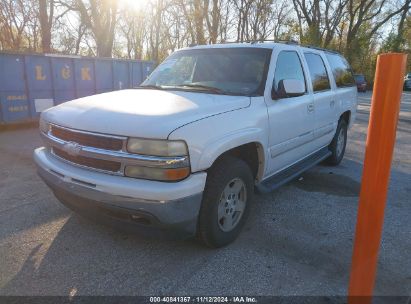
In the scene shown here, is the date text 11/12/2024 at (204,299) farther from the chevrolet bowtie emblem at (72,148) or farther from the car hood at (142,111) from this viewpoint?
the chevrolet bowtie emblem at (72,148)

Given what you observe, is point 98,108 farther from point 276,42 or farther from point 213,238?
point 276,42

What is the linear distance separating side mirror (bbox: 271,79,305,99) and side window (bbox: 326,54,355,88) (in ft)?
7.04

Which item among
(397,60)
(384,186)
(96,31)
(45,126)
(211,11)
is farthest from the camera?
(211,11)

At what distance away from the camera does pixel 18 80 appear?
9.07 metres

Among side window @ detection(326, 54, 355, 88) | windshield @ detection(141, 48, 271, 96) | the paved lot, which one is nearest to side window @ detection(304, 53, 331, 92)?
side window @ detection(326, 54, 355, 88)

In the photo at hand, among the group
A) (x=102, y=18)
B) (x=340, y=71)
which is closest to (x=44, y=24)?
(x=102, y=18)

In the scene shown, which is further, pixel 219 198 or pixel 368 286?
pixel 219 198

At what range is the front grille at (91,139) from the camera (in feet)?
9.09

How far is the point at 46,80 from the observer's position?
31.6 ft

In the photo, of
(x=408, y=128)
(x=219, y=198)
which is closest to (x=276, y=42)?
(x=219, y=198)

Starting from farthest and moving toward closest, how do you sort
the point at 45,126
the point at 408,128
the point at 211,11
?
the point at 211,11 < the point at 408,128 < the point at 45,126

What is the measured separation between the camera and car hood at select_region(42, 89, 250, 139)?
2.71 meters

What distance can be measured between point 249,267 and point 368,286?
1120 millimetres

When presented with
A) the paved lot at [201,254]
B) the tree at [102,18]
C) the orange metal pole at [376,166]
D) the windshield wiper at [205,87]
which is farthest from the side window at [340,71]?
the tree at [102,18]
